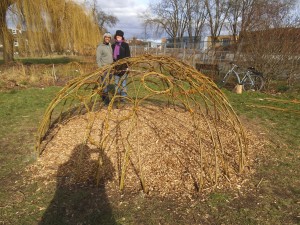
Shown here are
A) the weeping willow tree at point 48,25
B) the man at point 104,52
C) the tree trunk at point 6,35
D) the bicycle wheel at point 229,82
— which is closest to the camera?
the man at point 104,52

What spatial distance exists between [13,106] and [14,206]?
193 inches

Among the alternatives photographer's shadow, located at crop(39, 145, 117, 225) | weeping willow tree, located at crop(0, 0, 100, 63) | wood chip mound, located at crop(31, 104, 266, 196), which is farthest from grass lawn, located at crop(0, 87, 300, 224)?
weeping willow tree, located at crop(0, 0, 100, 63)

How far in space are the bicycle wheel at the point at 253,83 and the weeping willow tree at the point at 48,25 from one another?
7660mm

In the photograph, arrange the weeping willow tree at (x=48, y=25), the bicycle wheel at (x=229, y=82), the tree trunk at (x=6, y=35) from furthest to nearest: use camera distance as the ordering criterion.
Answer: the bicycle wheel at (x=229, y=82), the weeping willow tree at (x=48, y=25), the tree trunk at (x=6, y=35)

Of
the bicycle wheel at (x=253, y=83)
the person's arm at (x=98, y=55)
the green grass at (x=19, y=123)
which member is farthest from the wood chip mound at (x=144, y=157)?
the bicycle wheel at (x=253, y=83)

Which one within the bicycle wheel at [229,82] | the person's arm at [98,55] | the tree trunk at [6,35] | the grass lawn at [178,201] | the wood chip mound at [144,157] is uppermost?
the tree trunk at [6,35]

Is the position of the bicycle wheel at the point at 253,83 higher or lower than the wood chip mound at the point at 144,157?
higher

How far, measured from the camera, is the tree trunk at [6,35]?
361 inches

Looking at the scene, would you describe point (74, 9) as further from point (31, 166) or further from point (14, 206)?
point (14, 206)

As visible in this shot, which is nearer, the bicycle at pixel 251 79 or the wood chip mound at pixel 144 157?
the wood chip mound at pixel 144 157

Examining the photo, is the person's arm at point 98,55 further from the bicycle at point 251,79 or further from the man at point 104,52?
the bicycle at point 251,79

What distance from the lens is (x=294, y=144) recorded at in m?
4.39

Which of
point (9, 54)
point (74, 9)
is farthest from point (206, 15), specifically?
point (9, 54)

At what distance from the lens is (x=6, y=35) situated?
984 cm
